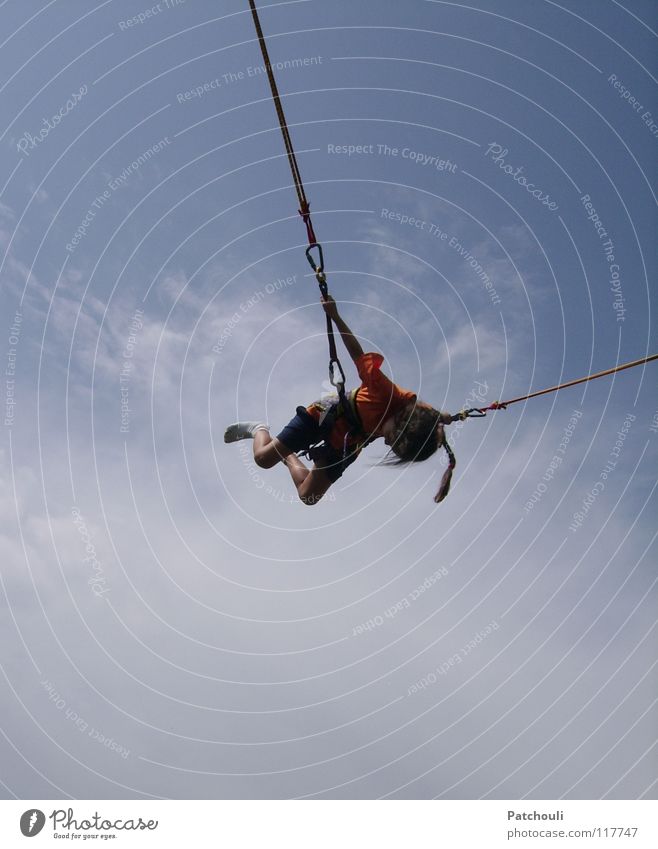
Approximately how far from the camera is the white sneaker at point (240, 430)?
11.6m

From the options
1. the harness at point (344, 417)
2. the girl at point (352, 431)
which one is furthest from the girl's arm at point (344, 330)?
the harness at point (344, 417)

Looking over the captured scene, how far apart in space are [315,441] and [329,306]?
2.28 metres

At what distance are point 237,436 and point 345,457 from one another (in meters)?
2.22

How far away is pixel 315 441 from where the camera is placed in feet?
34.8

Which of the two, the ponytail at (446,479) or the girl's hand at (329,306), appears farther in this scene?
the ponytail at (446,479)

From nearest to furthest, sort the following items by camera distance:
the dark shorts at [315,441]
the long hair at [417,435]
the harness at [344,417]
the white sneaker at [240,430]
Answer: the long hair at [417,435] < the harness at [344,417] < the dark shorts at [315,441] < the white sneaker at [240,430]

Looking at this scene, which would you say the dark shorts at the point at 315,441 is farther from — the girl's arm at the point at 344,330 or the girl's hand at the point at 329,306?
the girl's hand at the point at 329,306

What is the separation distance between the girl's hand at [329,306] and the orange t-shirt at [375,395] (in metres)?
0.78

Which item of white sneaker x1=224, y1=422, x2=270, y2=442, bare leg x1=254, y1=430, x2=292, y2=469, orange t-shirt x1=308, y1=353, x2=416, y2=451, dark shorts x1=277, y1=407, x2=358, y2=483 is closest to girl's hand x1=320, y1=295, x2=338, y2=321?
orange t-shirt x1=308, y1=353, x2=416, y2=451

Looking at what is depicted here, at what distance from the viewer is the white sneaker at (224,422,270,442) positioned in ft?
38.0

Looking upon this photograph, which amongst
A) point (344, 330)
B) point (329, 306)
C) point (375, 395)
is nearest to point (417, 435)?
point (375, 395)

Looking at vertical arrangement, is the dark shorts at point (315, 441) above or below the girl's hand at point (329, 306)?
below

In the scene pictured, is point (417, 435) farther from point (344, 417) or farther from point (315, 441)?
point (315, 441)
